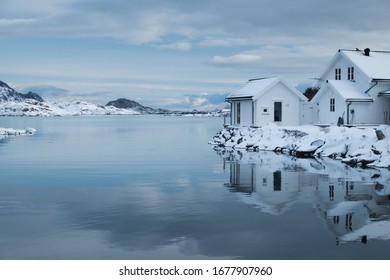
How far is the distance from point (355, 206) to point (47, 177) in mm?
13646

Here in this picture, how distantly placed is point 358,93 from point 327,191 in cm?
2609

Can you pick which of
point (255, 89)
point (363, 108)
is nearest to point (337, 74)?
point (363, 108)

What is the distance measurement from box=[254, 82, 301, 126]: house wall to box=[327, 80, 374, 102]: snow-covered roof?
Result: 3.85 metres

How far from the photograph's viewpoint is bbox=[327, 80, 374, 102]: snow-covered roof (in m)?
42.2

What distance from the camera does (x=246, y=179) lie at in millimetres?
22703

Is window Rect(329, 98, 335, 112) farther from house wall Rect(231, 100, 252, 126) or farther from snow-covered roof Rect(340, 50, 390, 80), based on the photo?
house wall Rect(231, 100, 252, 126)

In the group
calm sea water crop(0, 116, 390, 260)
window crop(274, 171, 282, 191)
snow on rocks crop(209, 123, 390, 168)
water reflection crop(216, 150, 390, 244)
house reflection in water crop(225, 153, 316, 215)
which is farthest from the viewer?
snow on rocks crop(209, 123, 390, 168)

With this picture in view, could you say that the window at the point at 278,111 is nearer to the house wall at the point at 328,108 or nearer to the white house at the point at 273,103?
the white house at the point at 273,103

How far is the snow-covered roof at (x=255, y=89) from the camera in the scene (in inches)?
1794

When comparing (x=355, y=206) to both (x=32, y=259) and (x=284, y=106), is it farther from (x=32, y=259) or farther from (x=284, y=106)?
(x=284, y=106)

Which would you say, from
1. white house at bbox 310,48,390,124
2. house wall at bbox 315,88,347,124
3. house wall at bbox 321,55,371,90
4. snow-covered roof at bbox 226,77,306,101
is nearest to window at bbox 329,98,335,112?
white house at bbox 310,48,390,124

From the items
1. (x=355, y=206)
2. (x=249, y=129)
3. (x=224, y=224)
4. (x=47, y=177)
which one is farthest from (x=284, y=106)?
(x=224, y=224)

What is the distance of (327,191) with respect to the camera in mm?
19297

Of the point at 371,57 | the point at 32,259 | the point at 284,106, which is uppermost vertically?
the point at 371,57
